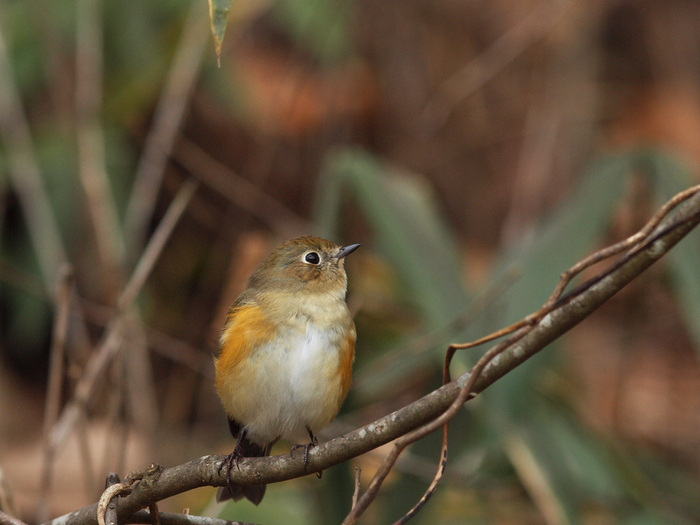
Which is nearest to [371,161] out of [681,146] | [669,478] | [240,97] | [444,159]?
[240,97]

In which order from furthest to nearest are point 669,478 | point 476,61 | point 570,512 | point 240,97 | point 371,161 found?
point 476,61 → point 240,97 → point 669,478 → point 371,161 → point 570,512

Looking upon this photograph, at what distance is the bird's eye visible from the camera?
3.37 m

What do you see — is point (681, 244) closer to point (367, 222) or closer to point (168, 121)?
point (367, 222)

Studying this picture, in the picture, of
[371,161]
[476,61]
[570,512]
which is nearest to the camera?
[570,512]

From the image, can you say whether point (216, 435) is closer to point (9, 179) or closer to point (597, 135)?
point (9, 179)

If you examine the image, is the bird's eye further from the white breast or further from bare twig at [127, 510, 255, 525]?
bare twig at [127, 510, 255, 525]

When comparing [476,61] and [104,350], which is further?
[476,61]

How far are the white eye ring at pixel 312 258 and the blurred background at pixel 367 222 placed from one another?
0.46 meters

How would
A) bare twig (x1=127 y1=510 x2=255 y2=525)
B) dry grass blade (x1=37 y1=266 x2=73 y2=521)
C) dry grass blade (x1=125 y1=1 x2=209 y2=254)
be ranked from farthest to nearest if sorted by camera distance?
dry grass blade (x1=125 y1=1 x2=209 y2=254), dry grass blade (x1=37 y1=266 x2=73 y2=521), bare twig (x1=127 y1=510 x2=255 y2=525)

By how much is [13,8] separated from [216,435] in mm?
3286

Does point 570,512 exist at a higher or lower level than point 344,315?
lower

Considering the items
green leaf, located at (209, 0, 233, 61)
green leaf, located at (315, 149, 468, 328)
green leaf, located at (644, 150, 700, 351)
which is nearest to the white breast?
green leaf, located at (315, 149, 468, 328)

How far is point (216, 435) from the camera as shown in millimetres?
5914

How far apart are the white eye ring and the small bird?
14 cm
